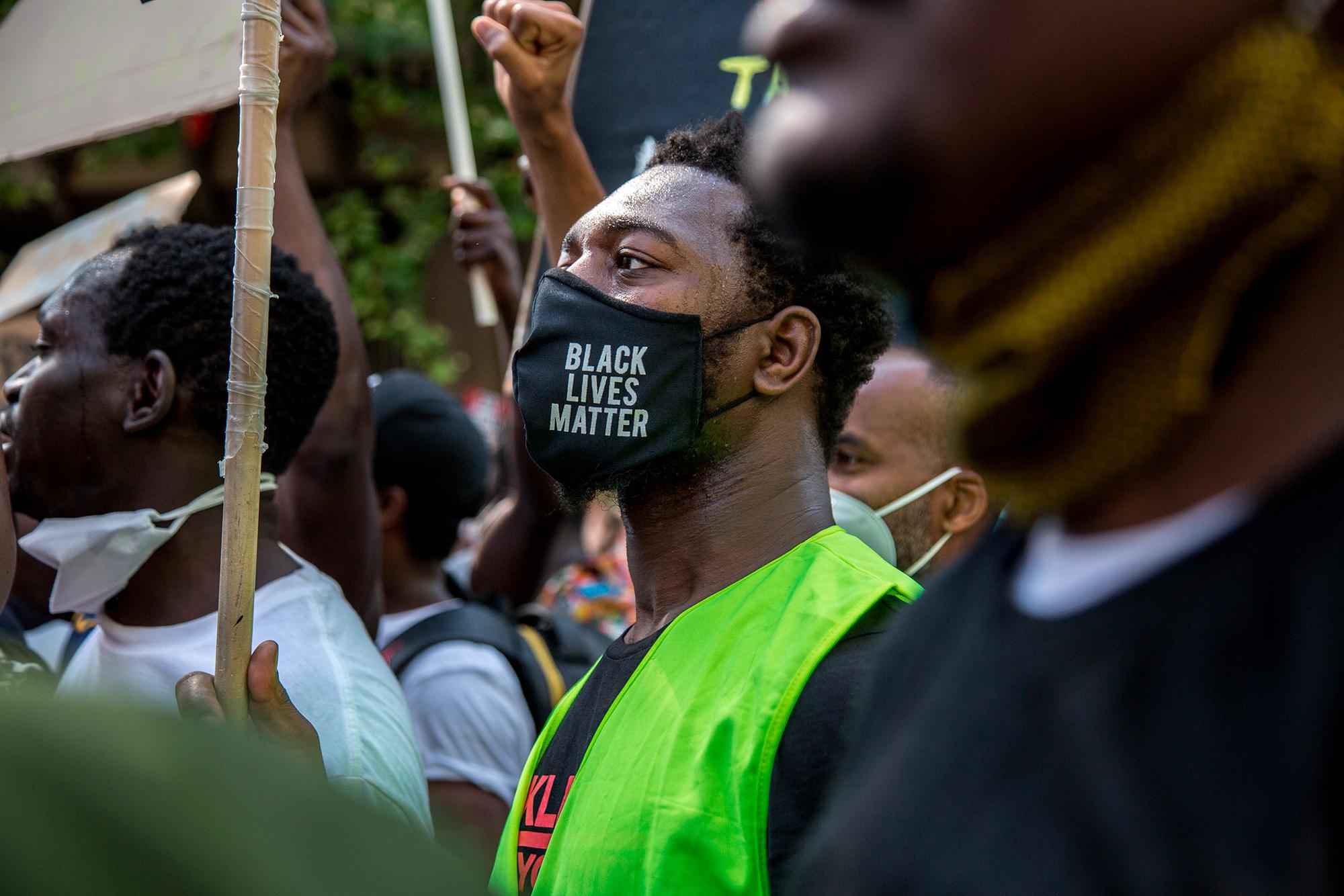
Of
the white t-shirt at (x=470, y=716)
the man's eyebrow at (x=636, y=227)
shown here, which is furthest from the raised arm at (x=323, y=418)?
the man's eyebrow at (x=636, y=227)

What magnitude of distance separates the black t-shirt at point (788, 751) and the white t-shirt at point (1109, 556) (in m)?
0.78

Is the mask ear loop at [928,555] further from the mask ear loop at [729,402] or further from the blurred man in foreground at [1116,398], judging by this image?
the blurred man in foreground at [1116,398]

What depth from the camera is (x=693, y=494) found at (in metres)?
2.24

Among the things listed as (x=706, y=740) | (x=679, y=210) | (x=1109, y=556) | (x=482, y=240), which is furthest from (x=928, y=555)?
(x=1109, y=556)

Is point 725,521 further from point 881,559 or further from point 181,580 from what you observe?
point 181,580

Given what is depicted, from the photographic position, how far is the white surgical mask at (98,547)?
265 centimetres

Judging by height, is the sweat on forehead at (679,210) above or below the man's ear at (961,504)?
above

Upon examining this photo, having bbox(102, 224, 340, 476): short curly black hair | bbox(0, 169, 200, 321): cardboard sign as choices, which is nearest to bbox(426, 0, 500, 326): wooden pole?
bbox(0, 169, 200, 321): cardboard sign

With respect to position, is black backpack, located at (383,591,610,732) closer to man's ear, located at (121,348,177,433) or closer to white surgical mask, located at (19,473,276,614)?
white surgical mask, located at (19,473,276,614)

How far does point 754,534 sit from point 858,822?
1.26 metres

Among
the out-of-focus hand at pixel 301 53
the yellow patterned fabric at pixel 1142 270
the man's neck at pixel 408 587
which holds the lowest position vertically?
the man's neck at pixel 408 587

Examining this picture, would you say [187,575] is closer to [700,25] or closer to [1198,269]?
[700,25]

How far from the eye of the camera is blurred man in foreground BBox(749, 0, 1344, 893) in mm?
779

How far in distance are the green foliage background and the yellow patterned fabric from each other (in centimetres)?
946
